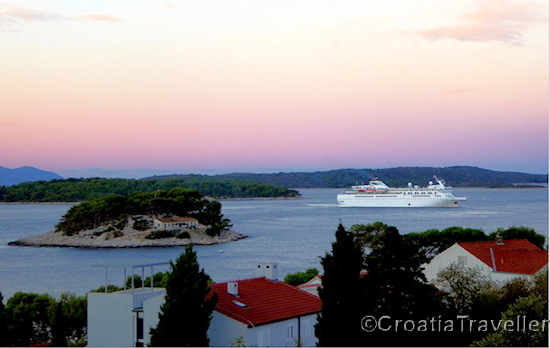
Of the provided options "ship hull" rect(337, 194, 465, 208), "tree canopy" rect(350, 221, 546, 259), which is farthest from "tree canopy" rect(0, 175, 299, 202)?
"tree canopy" rect(350, 221, 546, 259)

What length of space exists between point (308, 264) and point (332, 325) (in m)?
25.1

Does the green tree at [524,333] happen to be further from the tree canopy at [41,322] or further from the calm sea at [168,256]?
the calm sea at [168,256]

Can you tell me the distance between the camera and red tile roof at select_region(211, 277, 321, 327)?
1000 cm

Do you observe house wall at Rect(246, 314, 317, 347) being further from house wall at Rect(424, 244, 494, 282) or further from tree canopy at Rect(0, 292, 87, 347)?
house wall at Rect(424, 244, 494, 282)

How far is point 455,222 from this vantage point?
→ 63625 mm

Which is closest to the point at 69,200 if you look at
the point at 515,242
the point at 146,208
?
the point at 146,208

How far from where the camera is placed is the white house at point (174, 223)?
54534 mm

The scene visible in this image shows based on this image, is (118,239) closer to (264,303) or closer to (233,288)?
(233,288)

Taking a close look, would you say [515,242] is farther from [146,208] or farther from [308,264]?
[146,208]

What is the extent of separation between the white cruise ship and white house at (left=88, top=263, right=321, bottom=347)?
277 ft

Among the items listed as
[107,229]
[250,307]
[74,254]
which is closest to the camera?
[250,307]

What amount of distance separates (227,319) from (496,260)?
957 centimetres

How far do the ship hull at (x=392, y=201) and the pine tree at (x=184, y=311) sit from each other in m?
86.1

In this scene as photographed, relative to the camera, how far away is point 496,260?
16.4m
